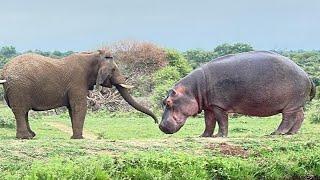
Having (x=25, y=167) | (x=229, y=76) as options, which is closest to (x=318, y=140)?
(x=229, y=76)

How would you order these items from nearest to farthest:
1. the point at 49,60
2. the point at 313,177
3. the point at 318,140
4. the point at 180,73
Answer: the point at 313,177, the point at 318,140, the point at 49,60, the point at 180,73

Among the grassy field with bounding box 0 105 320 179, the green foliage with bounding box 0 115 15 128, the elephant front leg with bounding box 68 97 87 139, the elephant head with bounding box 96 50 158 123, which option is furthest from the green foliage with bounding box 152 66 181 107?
the grassy field with bounding box 0 105 320 179

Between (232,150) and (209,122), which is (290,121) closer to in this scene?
(209,122)

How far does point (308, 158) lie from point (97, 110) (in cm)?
2375

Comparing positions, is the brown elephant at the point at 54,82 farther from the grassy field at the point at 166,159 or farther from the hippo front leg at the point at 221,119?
the hippo front leg at the point at 221,119

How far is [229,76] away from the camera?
48.7ft

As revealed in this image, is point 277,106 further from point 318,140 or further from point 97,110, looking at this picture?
point 97,110

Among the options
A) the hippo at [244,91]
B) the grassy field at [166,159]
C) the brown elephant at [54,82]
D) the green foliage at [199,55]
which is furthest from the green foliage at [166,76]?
the grassy field at [166,159]

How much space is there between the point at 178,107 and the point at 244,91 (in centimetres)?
146

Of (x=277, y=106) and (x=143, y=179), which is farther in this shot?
(x=277, y=106)

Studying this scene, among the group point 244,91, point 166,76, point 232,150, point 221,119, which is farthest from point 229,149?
point 166,76

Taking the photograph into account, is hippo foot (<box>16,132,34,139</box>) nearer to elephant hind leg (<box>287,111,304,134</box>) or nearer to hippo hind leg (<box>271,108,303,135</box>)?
hippo hind leg (<box>271,108,303,135</box>)

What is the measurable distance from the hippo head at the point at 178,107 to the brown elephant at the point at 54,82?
2.02 m

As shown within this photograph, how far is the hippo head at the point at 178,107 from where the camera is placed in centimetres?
1488
